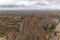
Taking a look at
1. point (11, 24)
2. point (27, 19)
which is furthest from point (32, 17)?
point (11, 24)

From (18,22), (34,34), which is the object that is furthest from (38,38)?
(18,22)

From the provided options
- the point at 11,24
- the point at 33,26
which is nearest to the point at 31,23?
the point at 33,26

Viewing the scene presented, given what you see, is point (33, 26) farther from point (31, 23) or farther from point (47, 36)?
point (47, 36)

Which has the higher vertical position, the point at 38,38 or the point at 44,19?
the point at 44,19

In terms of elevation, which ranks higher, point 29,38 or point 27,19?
point 27,19

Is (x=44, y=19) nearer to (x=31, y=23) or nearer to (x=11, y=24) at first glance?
(x=31, y=23)

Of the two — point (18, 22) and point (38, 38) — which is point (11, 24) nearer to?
point (18, 22)

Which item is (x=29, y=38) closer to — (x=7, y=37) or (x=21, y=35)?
(x=21, y=35)
